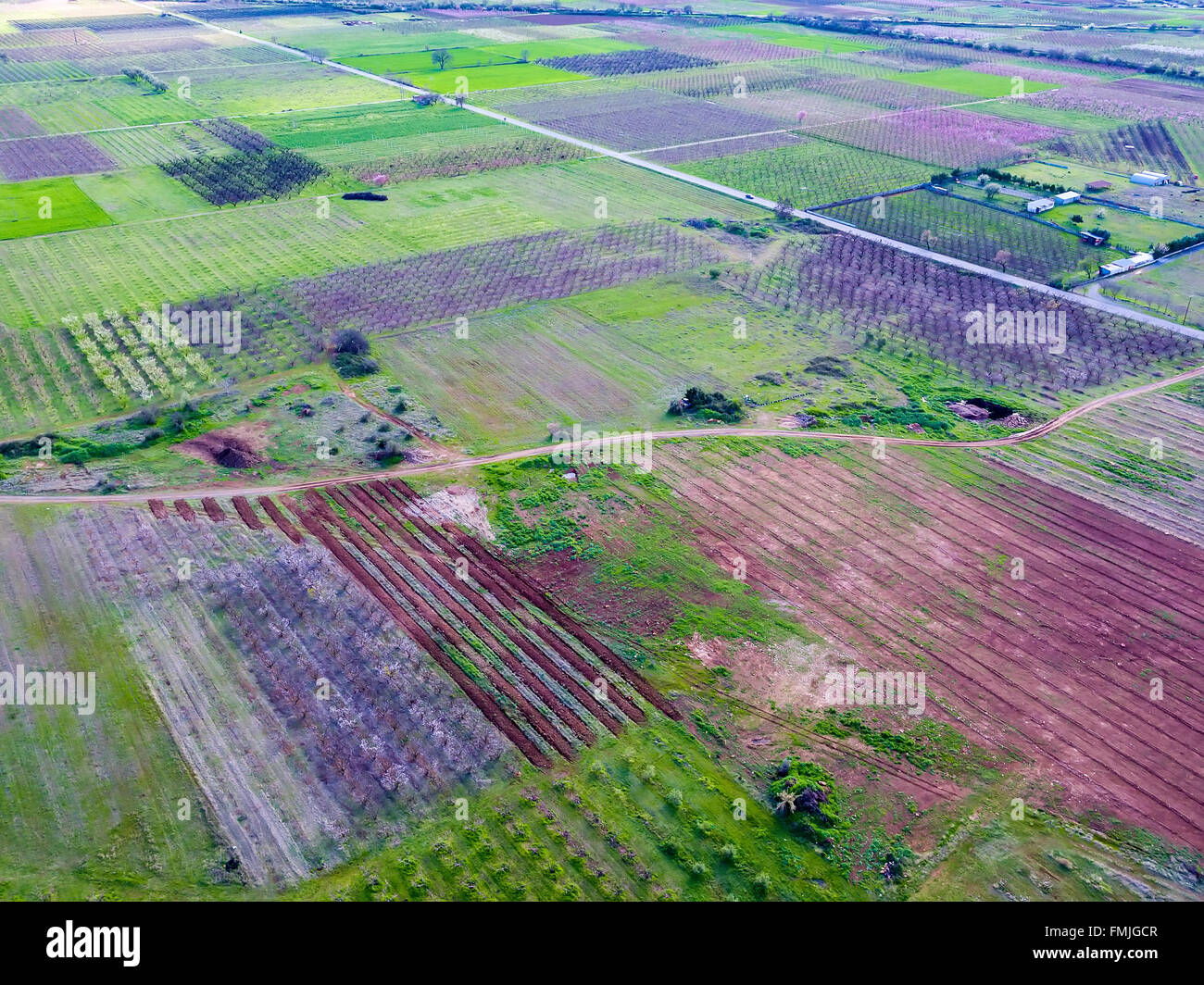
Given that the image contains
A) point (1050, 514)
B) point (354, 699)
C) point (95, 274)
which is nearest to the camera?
point (354, 699)

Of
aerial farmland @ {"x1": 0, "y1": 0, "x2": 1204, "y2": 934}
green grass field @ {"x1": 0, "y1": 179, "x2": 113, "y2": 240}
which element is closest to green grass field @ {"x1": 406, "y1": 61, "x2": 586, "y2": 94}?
aerial farmland @ {"x1": 0, "y1": 0, "x2": 1204, "y2": 934}

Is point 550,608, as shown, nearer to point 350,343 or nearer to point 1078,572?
point 1078,572

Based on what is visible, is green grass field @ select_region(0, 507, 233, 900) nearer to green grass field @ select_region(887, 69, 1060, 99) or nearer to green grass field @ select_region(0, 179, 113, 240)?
green grass field @ select_region(0, 179, 113, 240)

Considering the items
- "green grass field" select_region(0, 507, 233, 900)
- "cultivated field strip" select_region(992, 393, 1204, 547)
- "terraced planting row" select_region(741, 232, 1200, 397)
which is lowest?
"green grass field" select_region(0, 507, 233, 900)

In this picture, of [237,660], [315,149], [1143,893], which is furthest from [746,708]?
[315,149]

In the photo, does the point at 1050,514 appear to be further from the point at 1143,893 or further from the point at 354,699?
the point at 354,699
